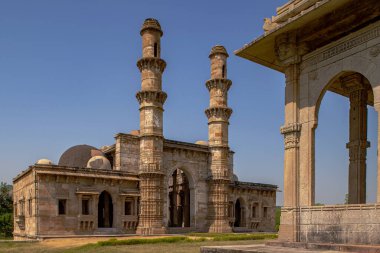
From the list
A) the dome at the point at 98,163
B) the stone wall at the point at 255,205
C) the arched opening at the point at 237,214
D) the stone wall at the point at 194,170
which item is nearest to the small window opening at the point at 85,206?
the dome at the point at 98,163

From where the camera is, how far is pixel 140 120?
34.0m

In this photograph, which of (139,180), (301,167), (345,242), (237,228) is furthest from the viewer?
(237,228)

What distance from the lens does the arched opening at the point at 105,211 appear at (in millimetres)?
34531

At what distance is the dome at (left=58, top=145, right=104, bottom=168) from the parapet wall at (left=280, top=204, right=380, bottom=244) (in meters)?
27.5

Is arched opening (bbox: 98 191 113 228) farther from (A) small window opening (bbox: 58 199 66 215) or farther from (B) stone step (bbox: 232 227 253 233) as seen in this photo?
(B) stone step (bbox: 232 227 253 233)

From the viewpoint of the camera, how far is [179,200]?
42.6 meters

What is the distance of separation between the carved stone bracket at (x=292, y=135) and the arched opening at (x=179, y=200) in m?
28.8

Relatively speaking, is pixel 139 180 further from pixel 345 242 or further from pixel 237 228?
pixel 345 242

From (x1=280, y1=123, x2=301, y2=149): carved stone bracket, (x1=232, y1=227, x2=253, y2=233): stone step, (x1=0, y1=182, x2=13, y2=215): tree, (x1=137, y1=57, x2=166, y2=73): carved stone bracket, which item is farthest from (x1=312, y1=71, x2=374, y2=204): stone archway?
(x1=0, y1=182, x2=13, y2=215): tree

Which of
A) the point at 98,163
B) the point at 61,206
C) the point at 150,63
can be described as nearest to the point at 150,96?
the point at 150,63

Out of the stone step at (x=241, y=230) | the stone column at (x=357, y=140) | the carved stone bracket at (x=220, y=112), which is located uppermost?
the carved stone bracket at (x=220, y=112)

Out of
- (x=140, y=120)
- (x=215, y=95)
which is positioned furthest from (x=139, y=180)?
(x=215, y=95)

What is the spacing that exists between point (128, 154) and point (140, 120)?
297cm

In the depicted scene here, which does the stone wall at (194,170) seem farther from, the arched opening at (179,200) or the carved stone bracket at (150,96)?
the carved stone bracket at (150,96)
